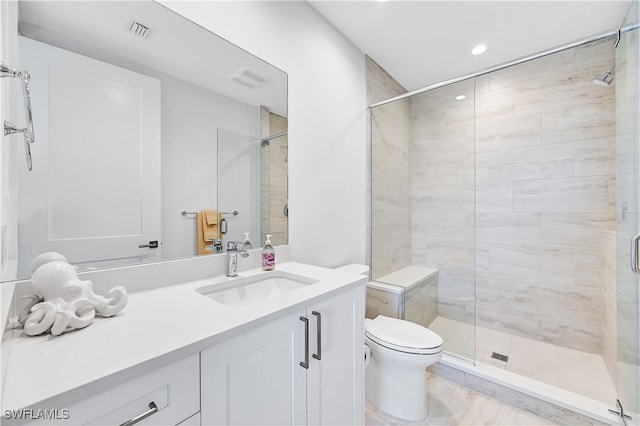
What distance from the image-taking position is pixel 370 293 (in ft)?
7.20

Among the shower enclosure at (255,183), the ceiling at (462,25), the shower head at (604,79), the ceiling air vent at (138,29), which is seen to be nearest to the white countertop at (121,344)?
the shower enclosure at (255,183)

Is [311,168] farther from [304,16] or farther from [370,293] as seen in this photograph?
[370,293]

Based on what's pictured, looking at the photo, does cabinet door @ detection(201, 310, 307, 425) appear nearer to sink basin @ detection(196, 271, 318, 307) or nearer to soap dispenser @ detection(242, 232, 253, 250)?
sink basin @ detection(196, 271, 318, 307)

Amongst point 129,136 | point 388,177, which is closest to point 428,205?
point 388,177

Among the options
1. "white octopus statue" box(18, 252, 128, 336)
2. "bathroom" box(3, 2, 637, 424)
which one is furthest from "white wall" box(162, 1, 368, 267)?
"white octopus statue" box(18, 252, 128, 336)

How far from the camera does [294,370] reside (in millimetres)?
896

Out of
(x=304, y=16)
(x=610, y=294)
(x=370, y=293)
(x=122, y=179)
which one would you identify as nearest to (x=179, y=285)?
(x=122, y=179)

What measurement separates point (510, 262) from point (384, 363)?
164cm

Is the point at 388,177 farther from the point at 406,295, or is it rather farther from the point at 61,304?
the point at 61,304

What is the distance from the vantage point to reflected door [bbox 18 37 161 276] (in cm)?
85

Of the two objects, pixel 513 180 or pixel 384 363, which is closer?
pixel 384 363

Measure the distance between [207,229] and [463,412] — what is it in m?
1.77

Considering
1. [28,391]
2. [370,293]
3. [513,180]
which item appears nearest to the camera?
[28,391]

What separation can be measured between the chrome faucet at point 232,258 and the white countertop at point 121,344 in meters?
0.30
